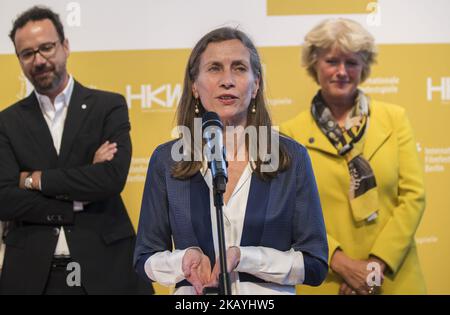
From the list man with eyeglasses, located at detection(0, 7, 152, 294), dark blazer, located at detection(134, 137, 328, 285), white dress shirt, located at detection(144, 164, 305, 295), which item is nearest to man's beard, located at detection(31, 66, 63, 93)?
man with eyeglasses, located at detection(0, 7, 152, 294)

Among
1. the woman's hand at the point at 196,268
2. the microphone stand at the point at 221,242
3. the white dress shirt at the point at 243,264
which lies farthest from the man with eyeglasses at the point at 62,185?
the microphone stand at the point at 221,242

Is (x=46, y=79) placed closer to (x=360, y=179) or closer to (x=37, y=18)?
(x=37, y=18)

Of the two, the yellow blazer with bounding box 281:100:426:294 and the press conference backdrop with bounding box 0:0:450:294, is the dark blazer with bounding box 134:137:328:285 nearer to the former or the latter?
the yellow blazer with bounding box 281:100:426:294

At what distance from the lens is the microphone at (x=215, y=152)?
2.59 meters

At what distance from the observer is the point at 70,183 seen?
426cm

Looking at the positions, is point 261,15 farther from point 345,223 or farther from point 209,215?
point 209,215

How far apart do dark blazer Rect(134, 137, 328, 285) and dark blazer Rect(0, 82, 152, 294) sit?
3.93ft

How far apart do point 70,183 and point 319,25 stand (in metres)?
1.79

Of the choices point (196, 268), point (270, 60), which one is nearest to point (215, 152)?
point (196, 268)

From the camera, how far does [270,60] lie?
4848 mm

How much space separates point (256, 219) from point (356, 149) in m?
1.56

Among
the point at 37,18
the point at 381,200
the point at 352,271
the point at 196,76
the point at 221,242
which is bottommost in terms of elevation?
the point at 352,271

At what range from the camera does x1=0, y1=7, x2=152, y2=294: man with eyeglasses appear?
431 cm

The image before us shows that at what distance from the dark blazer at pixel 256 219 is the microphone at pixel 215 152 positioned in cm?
47
